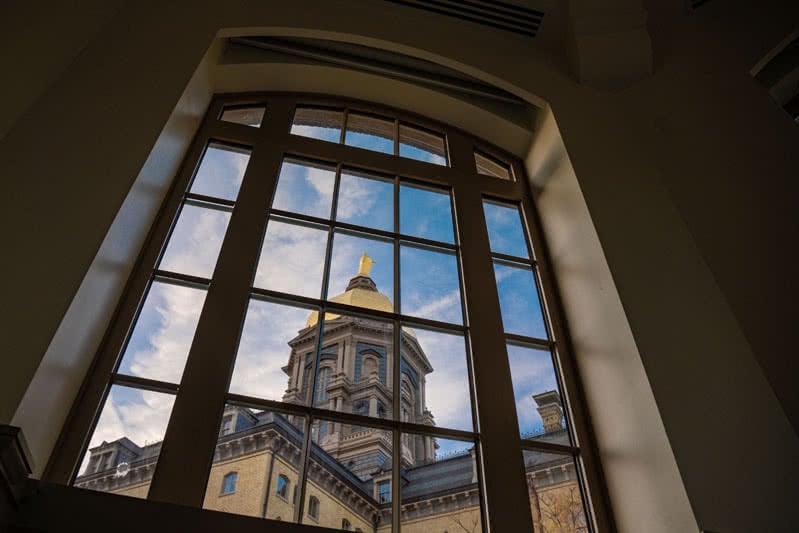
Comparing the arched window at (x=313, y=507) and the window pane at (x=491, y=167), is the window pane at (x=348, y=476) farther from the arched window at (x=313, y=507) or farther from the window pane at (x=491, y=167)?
the window pane at (x=491, y=167)

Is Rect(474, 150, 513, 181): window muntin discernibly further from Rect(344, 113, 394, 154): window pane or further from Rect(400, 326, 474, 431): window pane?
Rect(400, 326, 474, 431): window pane

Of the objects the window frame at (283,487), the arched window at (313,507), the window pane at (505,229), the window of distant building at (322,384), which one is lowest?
the arched window at (313,507)

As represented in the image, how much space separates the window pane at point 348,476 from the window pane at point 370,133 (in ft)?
5.78

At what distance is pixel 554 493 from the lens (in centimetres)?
211

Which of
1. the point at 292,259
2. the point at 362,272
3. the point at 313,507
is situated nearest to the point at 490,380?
the point at 362,272

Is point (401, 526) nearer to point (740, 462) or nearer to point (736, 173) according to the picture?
point (740, 462)

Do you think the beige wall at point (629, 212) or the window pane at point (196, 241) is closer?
the beige wall at point (629, 212)

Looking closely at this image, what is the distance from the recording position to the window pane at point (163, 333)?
2068mm

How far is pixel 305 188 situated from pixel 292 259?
53cm

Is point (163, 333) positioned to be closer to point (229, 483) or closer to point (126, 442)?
point (126, 442)

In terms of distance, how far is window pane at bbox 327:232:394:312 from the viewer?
2.54 meters

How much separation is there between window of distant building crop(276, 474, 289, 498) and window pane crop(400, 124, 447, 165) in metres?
2.00

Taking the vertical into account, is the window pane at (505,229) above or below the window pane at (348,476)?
above

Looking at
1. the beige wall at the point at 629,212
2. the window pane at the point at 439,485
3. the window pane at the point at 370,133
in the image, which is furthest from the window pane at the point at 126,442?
the window pane at the point at 370,133
